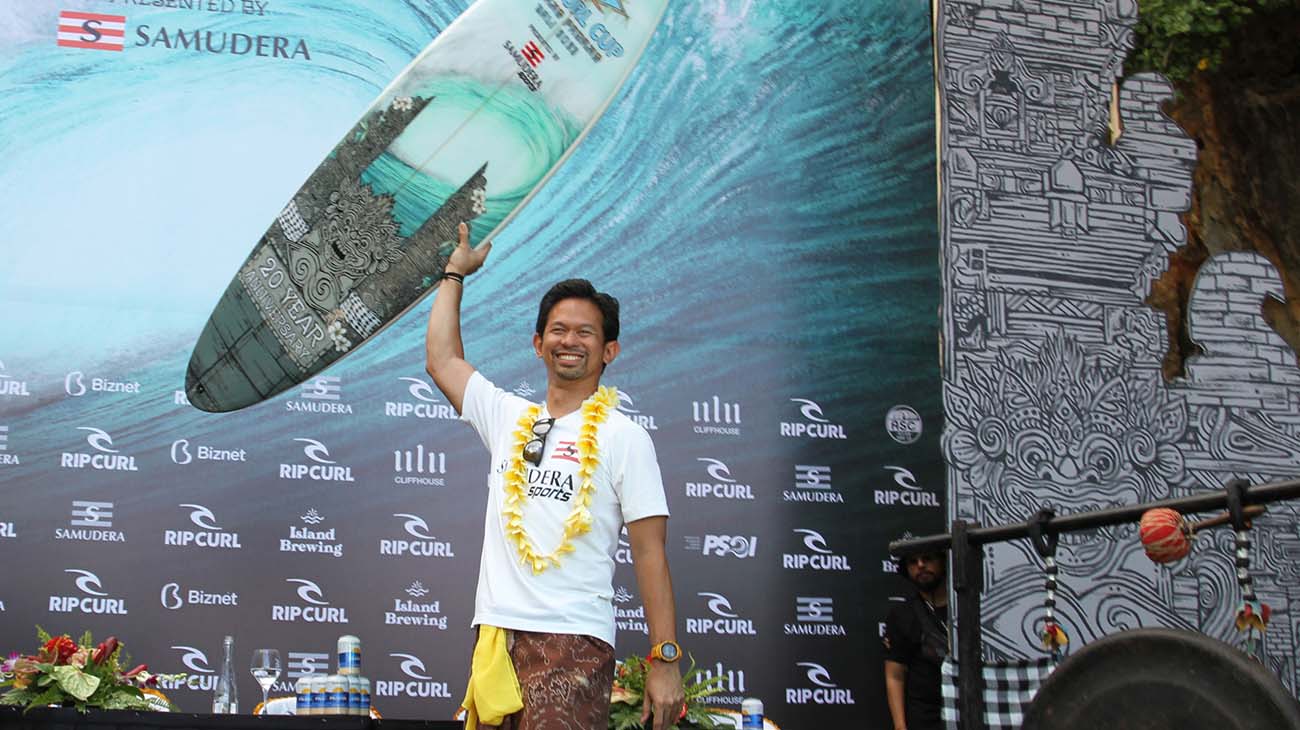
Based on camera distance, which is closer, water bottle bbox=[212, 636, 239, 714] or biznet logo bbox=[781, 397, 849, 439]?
water bottle bbox=[212, 636, 239, 714]

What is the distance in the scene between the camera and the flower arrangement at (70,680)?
2.48m

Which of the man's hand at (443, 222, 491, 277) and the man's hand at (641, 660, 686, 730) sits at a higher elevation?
the man's hand at (443, 222, 491, 277)

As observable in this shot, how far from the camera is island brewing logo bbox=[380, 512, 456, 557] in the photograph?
13.2ft

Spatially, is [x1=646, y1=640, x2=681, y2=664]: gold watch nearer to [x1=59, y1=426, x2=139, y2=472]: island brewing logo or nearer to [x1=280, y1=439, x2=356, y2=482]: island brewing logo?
[x1=280, y1=439, x2=356, y2=482]: island brewing logo

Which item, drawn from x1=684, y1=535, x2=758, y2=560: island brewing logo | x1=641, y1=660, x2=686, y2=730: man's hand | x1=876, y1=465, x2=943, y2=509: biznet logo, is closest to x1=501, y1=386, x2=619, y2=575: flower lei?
x1=641, y1=660, x2=686, y2=730: man's hand

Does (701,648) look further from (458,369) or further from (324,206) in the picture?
(458,369)

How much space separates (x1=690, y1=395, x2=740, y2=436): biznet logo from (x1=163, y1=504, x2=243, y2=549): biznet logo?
1.39 meters

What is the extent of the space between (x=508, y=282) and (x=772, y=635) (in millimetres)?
1326

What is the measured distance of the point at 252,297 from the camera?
3.87 metres

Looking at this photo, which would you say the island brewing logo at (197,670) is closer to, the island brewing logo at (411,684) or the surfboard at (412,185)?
the island brewing logo at (411,684)

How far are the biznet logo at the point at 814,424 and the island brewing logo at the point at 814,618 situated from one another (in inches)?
19.6

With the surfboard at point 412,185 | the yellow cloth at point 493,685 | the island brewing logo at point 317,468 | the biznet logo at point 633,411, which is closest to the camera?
the yellow cloth at point 493,685

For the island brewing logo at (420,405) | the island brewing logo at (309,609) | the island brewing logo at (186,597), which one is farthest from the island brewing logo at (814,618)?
the island brewing logo at (186,597)

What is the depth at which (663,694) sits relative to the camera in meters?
2.25
